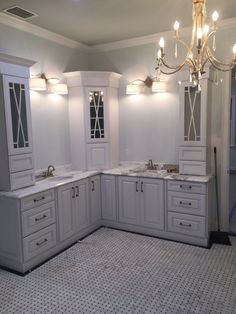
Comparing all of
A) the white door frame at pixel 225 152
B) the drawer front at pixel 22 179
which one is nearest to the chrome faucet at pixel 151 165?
the white door frame at pixel 225 152

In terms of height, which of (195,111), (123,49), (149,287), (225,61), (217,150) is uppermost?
(123,49)

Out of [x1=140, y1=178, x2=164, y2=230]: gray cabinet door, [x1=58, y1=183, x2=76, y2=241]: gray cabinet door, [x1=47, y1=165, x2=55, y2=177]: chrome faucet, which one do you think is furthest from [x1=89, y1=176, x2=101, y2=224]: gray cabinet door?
[x1=140, y1=178, x2=164, y2=230]: gray cabinet door

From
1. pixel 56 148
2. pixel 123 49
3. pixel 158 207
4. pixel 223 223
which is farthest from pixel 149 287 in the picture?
pixel 123 49

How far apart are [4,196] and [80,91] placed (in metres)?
1.92

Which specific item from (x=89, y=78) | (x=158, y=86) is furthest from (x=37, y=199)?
(x=158, y=86)

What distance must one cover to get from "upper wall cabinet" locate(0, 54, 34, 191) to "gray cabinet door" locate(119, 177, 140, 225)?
4.39 feet

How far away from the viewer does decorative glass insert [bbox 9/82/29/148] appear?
10.0 feet

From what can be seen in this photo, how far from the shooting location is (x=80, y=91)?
4113mm

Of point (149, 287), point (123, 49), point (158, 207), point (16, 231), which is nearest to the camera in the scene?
point (149, 287)

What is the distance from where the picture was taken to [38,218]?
3104mm

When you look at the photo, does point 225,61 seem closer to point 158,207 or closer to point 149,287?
point 158,207

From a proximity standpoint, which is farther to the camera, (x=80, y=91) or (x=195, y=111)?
(x=80, y=91)

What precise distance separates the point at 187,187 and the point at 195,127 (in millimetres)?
785

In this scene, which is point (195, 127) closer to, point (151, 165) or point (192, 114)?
point (192, 114)
